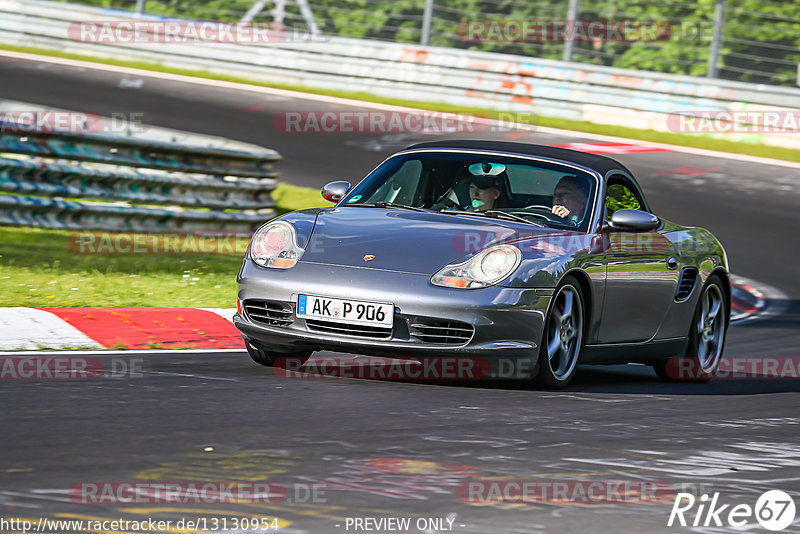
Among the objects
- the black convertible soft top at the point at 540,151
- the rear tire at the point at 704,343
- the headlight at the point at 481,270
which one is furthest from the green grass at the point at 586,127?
the headlight at the point at 481,270

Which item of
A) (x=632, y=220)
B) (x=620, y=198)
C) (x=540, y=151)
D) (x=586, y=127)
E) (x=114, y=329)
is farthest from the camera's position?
(x=586, y=127)

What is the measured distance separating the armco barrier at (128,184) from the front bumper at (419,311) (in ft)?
16.8

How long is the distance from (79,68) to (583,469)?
19649 millimetres

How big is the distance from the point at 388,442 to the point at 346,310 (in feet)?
4.73

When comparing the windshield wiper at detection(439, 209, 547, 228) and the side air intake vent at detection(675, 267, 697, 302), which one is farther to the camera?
the side air intake vent at detection(675, 267, 697, 302)

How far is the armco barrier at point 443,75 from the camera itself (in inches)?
789

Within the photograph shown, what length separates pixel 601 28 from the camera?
21.5 metres

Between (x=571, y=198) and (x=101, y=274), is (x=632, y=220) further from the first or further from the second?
(x=101, y=274)

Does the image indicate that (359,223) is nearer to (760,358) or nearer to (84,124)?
(760,358)

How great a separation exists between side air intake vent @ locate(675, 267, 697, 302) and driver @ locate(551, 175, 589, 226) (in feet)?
3.20

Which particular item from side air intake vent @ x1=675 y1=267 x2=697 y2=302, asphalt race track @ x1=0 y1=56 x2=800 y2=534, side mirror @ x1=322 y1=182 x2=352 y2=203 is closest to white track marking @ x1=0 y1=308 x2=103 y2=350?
asphalt race track @ x1=0 y1=56 x2=800 y2=534

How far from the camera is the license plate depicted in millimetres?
6684

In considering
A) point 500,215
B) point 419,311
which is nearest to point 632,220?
point 500,215

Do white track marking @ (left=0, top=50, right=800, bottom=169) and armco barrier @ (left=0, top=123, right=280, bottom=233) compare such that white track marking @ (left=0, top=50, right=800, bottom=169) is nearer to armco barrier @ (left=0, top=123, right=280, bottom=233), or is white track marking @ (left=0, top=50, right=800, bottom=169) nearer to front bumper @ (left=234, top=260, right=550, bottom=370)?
armco barrier @ (left=0, top=123, right=280, bottom=233)
